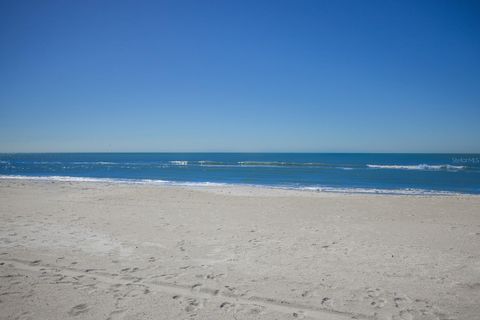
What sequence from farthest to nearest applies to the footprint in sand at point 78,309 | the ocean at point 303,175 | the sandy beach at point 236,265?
the ocean at point 303,175
the sandy beach at point 236,265
the footprint in sand at point 78,309

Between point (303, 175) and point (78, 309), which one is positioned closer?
point (78, 309)

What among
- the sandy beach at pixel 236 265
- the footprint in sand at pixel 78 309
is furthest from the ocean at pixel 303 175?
the footprint in sand at pixel 78 309

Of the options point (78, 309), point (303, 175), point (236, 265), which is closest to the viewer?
point (78, 309)

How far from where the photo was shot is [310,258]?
6023 millimetres

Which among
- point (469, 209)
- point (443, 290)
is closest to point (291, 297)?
point (443, 290)

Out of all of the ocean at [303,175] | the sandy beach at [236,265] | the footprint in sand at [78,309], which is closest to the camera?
the footprint in sand at [78,309]

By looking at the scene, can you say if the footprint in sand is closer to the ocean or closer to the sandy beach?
the sandy beach

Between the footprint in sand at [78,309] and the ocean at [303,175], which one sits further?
the ocean at [303,175]

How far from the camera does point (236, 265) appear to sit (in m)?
5.62

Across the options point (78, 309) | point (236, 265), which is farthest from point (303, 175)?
point (78, 309)

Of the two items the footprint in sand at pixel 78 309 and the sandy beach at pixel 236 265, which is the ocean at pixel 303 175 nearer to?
the sandy beach at pixel 236 265

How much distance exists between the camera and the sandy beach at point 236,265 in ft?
13.4

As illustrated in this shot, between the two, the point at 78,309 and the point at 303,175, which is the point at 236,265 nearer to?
the point at 78,309

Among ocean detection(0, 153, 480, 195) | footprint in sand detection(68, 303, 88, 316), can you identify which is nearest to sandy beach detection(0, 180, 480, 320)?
footprint in sand detection(68, 303, 88, 316)
